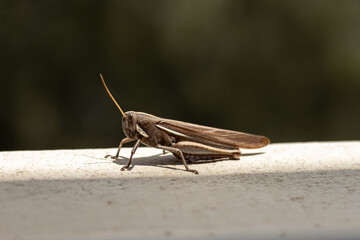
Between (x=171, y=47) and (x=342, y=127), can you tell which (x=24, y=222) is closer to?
(x=171, y=47)

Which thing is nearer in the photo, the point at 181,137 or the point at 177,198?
the point at 177,198

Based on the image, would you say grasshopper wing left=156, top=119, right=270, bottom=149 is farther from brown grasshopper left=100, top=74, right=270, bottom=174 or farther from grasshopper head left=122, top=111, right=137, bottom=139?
grasshopper head left=122, top=111, right=137, bottom=139

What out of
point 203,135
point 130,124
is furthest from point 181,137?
point 130,124

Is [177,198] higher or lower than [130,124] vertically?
lower

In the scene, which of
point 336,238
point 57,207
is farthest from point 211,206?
point 57,207

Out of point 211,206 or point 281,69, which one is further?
point 281,69

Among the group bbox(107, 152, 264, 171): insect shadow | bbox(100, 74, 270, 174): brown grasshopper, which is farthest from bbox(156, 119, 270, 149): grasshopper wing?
bbox(107, 152, 264, 171): insect shadow

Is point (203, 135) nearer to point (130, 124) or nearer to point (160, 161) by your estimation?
point (160, 161)
